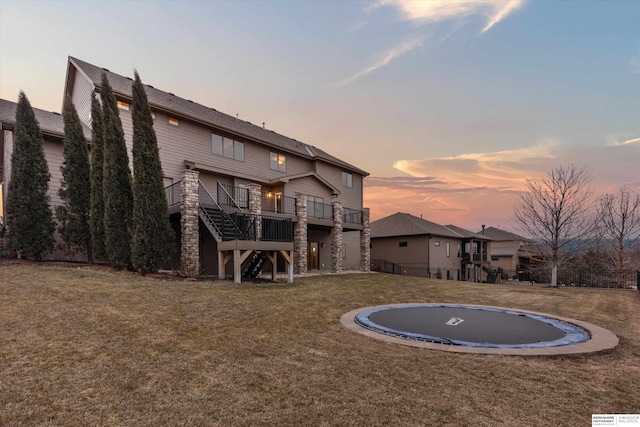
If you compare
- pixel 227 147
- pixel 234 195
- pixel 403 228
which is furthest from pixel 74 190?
pixel 403 228

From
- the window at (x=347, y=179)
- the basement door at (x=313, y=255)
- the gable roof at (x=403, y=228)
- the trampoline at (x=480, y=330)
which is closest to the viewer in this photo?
the trampoline at (x=480, y=330)

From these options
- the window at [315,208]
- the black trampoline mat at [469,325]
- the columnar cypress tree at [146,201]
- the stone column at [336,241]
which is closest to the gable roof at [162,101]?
the columnar cypress tree at [146,201]

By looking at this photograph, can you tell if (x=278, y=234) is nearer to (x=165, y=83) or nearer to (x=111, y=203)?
(x=111, y=203)

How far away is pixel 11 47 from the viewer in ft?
49.2

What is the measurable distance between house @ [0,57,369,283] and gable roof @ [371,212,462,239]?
609 cm

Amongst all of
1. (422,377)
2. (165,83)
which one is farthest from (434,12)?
(165,83)

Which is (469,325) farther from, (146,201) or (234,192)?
(234,192)

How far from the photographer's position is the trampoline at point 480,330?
16.6ft

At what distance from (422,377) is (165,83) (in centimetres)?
2336

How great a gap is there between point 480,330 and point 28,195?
1645 cm

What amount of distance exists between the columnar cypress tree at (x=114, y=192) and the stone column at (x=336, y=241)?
11.2 m

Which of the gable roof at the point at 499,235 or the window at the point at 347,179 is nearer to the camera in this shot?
the window at the point at 347,179

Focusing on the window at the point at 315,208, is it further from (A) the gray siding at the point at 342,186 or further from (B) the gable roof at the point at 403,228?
(B) the gable roof at the point at 403,228

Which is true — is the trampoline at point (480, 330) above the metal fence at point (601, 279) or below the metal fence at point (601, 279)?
above
